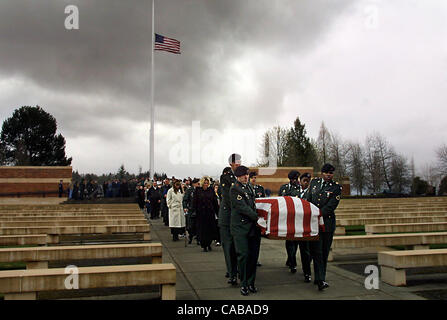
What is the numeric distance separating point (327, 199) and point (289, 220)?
87 cm

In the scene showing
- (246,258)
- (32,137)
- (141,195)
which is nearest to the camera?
(246,258)

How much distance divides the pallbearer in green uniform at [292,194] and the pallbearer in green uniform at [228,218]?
137cm

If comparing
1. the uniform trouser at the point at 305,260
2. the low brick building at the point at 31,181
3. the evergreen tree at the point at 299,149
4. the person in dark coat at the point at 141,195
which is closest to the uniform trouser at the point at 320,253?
the uniform trouser at the point at 305,260

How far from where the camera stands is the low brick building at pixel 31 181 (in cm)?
3638

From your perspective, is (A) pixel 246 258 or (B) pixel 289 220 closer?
(A) pixel 246 258

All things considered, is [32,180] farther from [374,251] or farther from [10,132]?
[374,251]

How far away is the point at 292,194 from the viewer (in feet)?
26.6

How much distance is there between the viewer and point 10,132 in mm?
62531

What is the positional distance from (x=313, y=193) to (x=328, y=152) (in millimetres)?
67492

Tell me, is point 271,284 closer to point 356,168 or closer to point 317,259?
point 317,259

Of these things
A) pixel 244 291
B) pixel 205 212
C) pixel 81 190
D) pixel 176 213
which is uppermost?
pixel 81 190

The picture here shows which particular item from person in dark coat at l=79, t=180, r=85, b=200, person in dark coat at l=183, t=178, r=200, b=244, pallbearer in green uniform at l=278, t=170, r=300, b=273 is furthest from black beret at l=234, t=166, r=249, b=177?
person in dark coat at l=79, t=180, r=85, b=200

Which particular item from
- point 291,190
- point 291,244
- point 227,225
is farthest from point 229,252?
point 291,190
